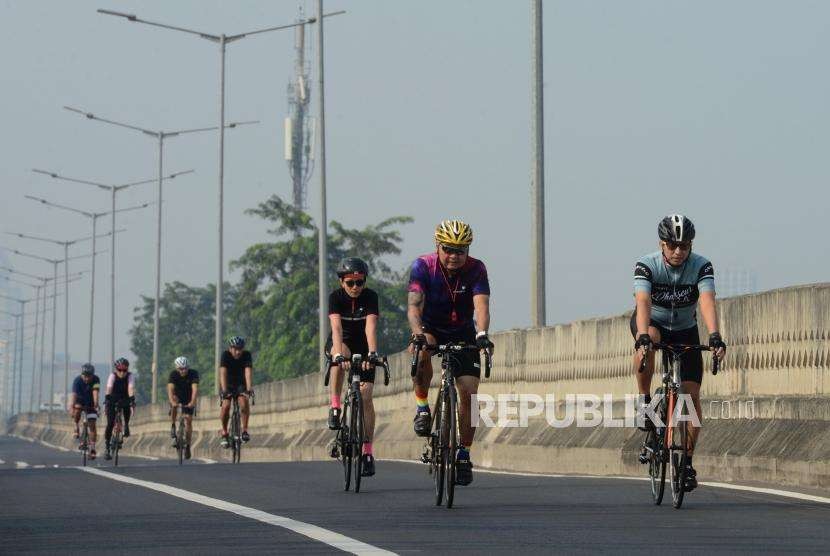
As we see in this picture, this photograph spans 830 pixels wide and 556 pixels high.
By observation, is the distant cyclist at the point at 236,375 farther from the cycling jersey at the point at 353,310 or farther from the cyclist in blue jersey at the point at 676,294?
the cyclist in blue jersey at the point at 676,294

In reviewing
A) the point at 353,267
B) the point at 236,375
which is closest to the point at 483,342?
the point at 353,267

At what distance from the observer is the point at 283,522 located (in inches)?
460

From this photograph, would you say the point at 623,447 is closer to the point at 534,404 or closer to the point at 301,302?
the point at 534,404

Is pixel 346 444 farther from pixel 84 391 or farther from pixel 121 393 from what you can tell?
pixel 84 391

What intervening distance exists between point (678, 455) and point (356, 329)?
389 centimetres

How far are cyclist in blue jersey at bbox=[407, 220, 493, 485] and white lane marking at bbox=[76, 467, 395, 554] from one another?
1.36 metres

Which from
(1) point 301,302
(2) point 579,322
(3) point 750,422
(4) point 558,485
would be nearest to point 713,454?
(3) point 750,422

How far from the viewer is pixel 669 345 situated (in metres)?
12.6

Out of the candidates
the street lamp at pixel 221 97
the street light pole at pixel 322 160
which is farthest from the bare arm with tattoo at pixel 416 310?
the street lamp at pixel 221 97

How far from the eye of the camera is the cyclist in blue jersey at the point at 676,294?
41.5ft

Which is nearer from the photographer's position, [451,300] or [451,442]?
[451,442]

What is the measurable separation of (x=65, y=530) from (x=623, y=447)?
8.46m

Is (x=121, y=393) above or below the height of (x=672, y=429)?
above

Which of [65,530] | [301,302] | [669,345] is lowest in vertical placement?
[65,530]
